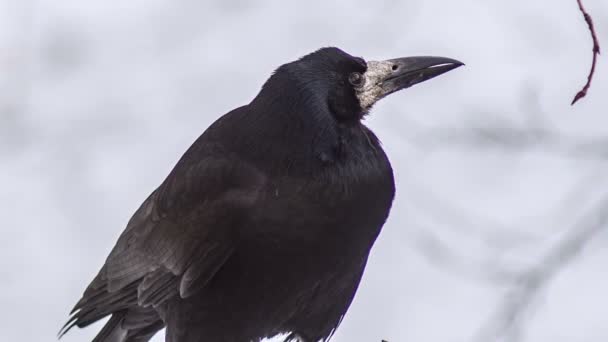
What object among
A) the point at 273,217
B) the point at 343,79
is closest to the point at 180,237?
the point at 273,217

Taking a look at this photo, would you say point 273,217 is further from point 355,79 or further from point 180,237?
point 355,79

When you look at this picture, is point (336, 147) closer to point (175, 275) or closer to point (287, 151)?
point (287, 151)

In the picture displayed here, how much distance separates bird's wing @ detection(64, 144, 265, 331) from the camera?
3.90 metres

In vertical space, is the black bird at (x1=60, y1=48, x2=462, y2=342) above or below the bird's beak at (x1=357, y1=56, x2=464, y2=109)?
A: below

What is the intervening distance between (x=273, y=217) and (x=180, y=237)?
488mm

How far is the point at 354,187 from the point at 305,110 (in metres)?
0.35

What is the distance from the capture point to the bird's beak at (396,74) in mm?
4180

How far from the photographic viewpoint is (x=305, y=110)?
3.97m

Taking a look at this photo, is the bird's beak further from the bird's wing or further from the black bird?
the bird's wing

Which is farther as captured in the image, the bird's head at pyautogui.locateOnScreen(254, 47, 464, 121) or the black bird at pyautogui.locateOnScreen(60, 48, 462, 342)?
the bird's head at pyautogui.locateOnScreen(254, 47, 464, 121)

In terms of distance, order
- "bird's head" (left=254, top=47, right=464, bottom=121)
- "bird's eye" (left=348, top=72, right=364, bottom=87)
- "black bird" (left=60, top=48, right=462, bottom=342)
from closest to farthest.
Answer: "black bird" (left=60, top=48, right=462, bottom=342), "bird's head" (left=254, top=47, right=464, bottom=121), "bird's eye" (left=348, top=72, right=364, bottom=87)

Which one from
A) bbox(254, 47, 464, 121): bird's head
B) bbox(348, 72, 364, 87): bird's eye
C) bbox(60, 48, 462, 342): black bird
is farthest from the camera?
bbox(348, 72, 364, 87): bird's eye

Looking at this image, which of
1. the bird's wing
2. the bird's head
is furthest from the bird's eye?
the bird's wing

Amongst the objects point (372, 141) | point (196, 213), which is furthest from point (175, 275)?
point (372, 141)
